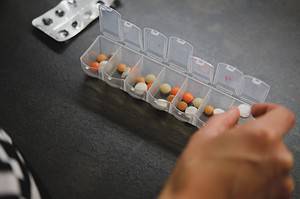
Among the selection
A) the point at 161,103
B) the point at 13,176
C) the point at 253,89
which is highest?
the point at 253,89

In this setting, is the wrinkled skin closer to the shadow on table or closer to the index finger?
the index finger

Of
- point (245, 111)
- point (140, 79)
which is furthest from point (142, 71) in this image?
point (245, 111)

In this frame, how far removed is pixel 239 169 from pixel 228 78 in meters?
0.49

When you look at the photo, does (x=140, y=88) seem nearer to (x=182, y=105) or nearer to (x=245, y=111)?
(x=182, y=105)

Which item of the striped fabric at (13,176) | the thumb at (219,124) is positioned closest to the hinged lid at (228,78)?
the thumb at (219,124)

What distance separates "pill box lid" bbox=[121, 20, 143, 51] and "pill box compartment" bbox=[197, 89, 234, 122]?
0.19 m

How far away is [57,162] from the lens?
2.64ft

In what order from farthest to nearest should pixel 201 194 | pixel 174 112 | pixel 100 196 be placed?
pixel 174 112 < pixel 100 196 < pixel 201 194

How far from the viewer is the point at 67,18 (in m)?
1.04

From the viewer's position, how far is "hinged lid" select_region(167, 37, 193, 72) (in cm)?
87

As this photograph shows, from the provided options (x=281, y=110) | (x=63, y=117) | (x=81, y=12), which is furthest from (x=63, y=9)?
(x=281, y=110)

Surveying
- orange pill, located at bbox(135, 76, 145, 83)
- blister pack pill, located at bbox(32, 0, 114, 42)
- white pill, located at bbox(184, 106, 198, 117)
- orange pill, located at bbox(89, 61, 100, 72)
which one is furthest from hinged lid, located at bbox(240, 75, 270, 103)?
blister pack pill, located at bbox(32, 0, 114, 42)

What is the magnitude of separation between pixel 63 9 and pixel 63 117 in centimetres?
32

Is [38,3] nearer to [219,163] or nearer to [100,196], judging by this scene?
[100,196]
